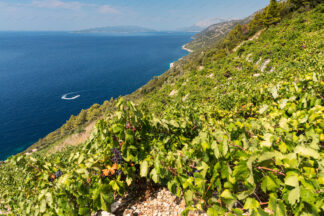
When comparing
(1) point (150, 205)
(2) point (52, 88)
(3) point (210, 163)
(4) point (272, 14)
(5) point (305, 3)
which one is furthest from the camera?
(2) point (52, 88)

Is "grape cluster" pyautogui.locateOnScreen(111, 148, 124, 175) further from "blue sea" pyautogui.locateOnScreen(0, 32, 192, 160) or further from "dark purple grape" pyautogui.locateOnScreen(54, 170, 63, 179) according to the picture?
"blue sea" pyautogui.locateOnScreen(0, 32, 192, 160)

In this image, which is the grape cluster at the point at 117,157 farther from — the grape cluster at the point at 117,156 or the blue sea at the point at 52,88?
the blue sea at the point at 52,88

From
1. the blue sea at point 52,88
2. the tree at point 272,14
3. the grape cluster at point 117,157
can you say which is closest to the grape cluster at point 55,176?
the grape cluster at point 117,157

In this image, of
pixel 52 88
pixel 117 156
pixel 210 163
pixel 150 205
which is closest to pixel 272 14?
pixel 210 163

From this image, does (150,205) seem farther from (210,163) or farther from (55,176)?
(55,176)

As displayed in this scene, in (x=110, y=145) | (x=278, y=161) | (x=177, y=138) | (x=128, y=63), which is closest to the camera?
(x=278, y=161)

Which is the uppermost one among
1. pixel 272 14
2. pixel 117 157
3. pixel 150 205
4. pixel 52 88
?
pixel 272 14

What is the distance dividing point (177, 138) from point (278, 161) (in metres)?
1.72

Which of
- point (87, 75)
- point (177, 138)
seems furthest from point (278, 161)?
point (87, 75)

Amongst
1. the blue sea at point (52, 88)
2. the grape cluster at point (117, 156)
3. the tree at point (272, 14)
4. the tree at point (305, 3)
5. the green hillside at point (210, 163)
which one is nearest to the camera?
the green hillside at point (210, 163)

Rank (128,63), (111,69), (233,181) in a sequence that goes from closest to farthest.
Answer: (233,181)
(111,69)
(128,63)

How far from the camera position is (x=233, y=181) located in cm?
158

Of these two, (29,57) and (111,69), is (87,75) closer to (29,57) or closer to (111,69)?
(111,69)

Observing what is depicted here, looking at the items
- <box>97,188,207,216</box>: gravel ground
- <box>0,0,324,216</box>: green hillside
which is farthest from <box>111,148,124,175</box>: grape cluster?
<box>97,188,207,216</box>: gravel ground
